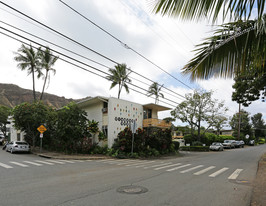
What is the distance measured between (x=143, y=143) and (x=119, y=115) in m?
4.22

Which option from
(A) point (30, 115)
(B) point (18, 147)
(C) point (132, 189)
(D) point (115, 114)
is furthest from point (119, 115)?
(C) point (132, 189)

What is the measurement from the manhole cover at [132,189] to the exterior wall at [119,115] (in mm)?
14514

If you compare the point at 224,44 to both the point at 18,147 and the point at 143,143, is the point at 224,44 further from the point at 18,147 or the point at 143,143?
the point at 18,147

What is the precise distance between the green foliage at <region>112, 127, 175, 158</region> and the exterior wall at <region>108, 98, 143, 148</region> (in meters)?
1.12

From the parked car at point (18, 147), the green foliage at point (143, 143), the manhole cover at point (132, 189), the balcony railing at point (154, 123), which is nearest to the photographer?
the manhole cover at point (132, 189)

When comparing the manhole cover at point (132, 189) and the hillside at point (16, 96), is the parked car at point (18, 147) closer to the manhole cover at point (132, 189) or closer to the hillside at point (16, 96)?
the manhole cover at point (132, 189)

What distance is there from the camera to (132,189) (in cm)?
648

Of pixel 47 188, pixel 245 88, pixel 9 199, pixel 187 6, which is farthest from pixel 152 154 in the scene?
pixel 187 6

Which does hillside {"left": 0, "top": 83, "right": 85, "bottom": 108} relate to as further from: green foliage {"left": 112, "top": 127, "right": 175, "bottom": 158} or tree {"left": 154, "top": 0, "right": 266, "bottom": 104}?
tree {"left": 154, "top": 0, "right": 266, "bottom": 104}

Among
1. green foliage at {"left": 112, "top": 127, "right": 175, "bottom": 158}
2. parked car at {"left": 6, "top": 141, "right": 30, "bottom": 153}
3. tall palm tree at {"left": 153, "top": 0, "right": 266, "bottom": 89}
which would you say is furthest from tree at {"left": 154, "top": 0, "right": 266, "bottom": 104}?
parked car at {"left": 6, "top": 141, "right": 30, "bottom": 153}

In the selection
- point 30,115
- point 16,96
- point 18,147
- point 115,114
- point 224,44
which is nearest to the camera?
point 224,44

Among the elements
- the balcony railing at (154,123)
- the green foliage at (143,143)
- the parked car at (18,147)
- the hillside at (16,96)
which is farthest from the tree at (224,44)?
the hillside at (16,96)

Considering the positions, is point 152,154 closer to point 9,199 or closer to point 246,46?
point 9,199

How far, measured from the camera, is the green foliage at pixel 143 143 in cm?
1942
